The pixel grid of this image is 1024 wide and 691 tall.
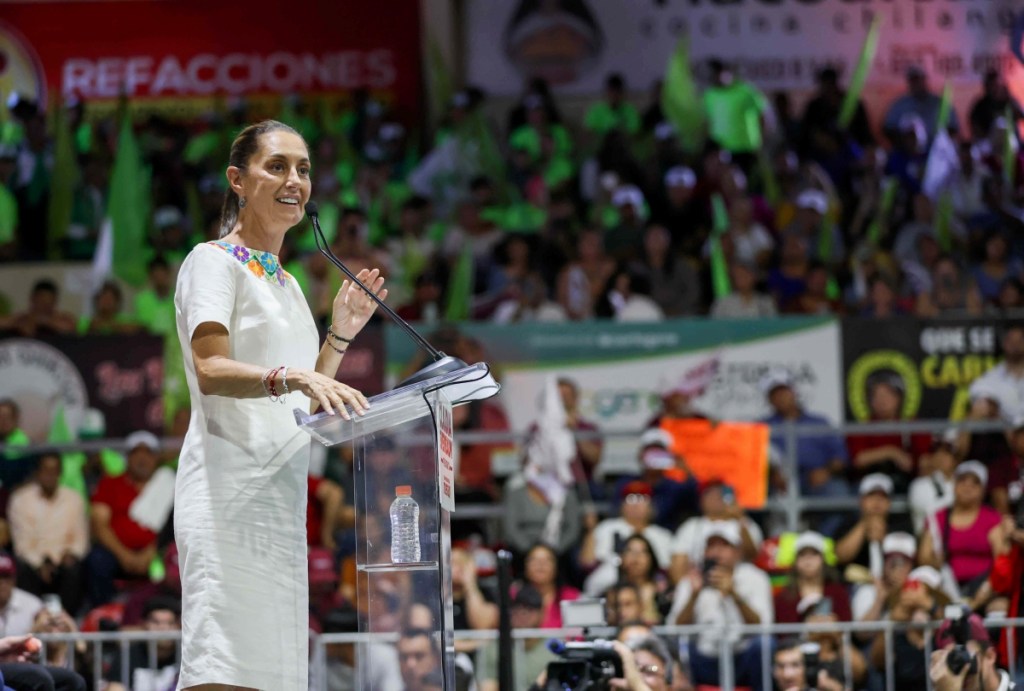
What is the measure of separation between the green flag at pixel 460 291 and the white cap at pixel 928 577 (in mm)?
4245

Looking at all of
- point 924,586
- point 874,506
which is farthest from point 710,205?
point 924,586

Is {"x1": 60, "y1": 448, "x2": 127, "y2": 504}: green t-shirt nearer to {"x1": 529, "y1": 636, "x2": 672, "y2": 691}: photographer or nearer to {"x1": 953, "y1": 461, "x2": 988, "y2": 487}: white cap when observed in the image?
{"x1": 529, "y1": 636, "x2": 672, "y2": 691}: photographer

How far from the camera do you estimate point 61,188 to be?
1302 centimetres

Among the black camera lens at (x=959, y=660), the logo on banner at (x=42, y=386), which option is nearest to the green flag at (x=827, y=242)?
the logo on banner at (x=42, y=386)

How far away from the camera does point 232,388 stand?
3.37 metres

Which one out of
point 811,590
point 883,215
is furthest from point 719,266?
point 811,590

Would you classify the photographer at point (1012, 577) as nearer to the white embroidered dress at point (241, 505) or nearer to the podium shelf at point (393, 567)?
the podium shelf at point (393, 567)

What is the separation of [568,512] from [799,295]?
333 centimetres

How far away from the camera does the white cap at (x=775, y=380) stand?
380 inches

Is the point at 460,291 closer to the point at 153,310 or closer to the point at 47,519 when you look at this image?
the point at 153,310

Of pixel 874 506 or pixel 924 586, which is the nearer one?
pixel 924 586

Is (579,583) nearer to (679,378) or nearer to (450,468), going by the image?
(679,378)

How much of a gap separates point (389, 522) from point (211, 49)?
43.8 feet

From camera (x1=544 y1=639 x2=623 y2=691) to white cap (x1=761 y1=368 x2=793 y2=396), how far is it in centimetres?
446
